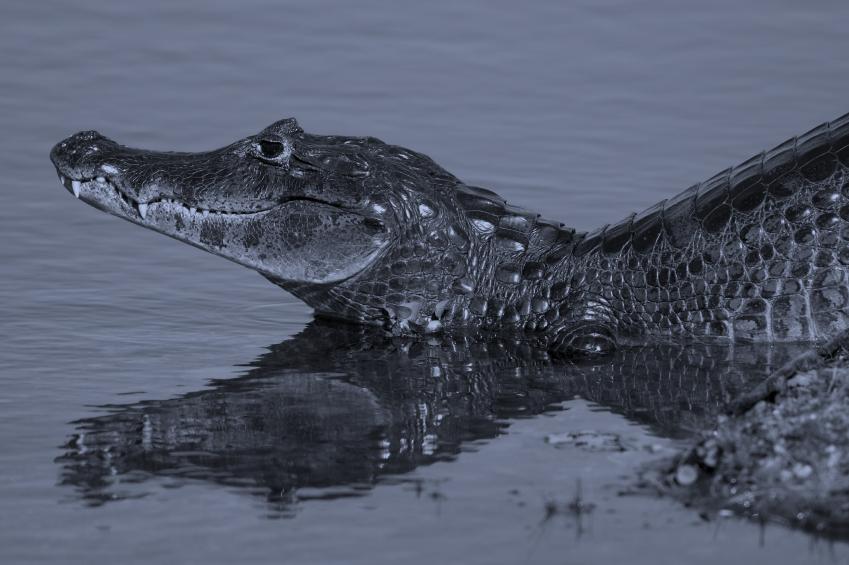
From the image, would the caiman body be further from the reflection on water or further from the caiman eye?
the reflection on water

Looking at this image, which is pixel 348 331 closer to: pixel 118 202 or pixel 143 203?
pixel 143 203

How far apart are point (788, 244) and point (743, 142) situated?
424 cm

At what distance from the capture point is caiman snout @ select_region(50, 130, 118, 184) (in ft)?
29.1

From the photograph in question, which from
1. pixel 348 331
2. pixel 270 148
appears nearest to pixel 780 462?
pixel 348 331

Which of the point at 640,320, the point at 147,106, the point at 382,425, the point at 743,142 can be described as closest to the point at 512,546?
the point at 382,425

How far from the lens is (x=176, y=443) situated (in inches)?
265

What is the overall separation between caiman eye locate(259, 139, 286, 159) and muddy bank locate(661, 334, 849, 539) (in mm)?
3263

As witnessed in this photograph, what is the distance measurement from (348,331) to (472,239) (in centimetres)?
86

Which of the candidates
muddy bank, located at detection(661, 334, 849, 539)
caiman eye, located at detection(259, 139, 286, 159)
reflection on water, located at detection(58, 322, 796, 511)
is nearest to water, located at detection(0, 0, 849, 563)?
reflection on water, located at detection(58, 322, 796, 511)

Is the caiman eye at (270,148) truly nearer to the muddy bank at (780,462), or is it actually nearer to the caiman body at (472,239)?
the caiman body at (472,239)

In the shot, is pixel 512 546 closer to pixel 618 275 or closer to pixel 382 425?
pixel 382 425

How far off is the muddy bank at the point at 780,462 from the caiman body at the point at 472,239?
2092 millimetres

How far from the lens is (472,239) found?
8.77 metres

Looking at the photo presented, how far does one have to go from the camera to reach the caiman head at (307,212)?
8664mm
